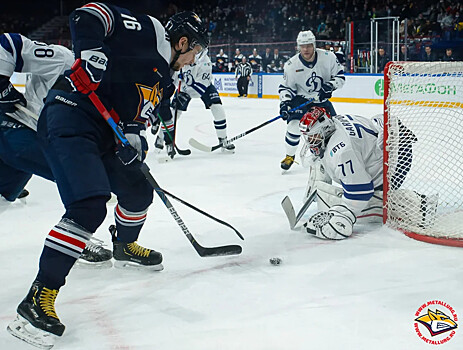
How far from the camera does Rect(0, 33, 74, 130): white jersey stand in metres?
2.48

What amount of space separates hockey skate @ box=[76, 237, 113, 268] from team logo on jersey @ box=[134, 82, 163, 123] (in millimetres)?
672

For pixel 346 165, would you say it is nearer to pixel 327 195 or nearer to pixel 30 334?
pixel 327 195

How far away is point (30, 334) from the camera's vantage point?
5.42 ft

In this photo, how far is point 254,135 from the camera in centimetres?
650

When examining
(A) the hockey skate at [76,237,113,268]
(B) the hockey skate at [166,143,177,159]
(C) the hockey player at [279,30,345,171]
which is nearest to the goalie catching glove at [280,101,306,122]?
(C) the hockey player at [279,30,345,171]

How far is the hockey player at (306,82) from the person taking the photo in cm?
440

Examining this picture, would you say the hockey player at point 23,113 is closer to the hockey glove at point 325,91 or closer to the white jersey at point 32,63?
the white jersey at point 32,63

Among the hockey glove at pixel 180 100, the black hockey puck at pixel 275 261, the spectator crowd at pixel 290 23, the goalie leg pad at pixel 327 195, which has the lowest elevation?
the black hockey puck at pixel 275 261

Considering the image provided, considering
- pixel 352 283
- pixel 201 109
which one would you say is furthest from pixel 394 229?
pixel 201 109

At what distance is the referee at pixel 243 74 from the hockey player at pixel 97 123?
31.3 ft

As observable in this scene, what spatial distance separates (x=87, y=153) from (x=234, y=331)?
685 mm

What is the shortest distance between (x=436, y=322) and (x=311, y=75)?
9.62ft

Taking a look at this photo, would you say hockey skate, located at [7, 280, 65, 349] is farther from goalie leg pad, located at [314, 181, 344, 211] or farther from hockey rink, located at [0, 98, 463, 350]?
goalie leg pad, located at [314, 181, 344, 211]

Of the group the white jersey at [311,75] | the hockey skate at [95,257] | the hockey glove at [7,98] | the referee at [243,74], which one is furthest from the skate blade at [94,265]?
the referee at [243,74]
